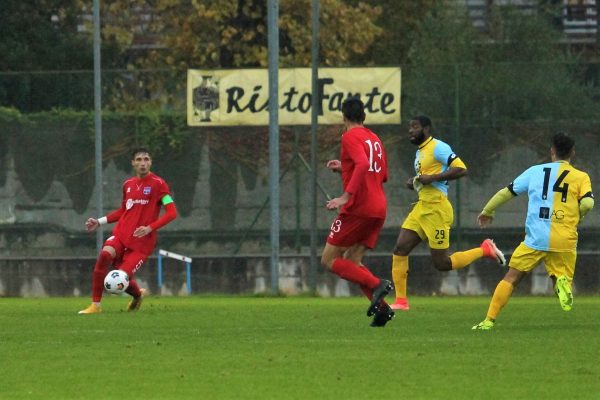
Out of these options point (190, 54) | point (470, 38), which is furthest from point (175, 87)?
point (470, 38)

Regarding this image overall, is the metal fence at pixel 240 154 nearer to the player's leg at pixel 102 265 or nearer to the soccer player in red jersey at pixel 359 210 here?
the player's leg at pixel 102 265

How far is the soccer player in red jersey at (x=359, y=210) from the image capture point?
15.6 m

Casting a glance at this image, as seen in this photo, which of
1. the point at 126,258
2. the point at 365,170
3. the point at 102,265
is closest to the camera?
the point at 365,170

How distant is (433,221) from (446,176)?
670mm

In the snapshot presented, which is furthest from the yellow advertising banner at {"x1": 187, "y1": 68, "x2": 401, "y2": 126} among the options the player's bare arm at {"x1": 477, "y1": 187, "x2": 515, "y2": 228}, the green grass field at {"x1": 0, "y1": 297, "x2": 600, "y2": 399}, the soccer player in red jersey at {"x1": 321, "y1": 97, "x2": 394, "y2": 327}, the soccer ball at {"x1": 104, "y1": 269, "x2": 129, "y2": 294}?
the player's bare arm at {"x1": 477, "y1": 187, "x2": 515, "y2": 228}

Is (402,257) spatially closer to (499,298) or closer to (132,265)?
(132,265)

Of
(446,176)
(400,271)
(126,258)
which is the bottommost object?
(400,271)

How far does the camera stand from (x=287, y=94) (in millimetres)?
28094

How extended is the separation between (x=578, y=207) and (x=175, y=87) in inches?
700

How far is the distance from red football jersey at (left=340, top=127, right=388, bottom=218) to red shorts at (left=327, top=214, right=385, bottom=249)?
0.06m

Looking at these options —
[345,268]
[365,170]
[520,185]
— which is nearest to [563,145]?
[520,185]

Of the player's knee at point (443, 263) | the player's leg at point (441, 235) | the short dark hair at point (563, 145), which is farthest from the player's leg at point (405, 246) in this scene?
the short dark hair at point (563, 145)

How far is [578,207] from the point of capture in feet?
51.1

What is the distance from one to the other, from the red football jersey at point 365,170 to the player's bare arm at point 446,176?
2.14 metres
